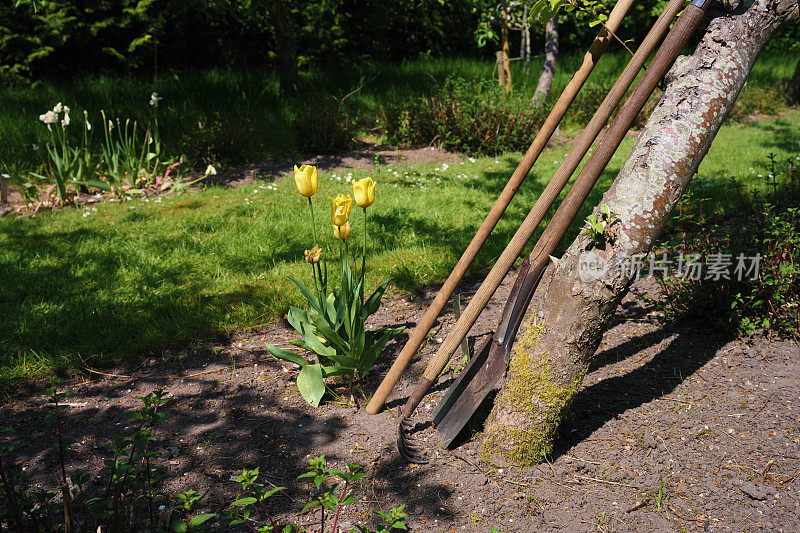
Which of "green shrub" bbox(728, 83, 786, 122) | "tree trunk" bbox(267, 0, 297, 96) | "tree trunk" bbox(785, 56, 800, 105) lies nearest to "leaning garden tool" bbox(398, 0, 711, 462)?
"tree trunk" bbox(267, 0, 297, 96)

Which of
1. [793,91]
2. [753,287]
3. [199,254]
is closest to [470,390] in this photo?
[753,287]

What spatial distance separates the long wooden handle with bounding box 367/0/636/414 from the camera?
6.13 ft

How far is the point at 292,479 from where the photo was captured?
2080 millimetres

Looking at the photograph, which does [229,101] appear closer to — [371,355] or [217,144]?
[217,144]

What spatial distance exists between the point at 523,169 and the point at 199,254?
116 inches

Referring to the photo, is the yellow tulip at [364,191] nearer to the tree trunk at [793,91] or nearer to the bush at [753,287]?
the bush at [753,287]

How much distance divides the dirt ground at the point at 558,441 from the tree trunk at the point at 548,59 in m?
5.61

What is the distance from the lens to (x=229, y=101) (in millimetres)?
7613

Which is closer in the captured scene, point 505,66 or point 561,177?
point 561,177

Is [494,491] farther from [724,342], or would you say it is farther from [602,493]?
[724,342]

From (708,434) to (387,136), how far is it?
5994 millimetres

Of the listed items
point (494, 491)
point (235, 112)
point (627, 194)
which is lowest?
point (494, 491)

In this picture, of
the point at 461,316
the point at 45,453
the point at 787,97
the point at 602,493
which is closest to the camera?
the point at 602,493

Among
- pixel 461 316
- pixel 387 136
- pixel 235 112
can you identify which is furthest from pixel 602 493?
pixel 235 112
